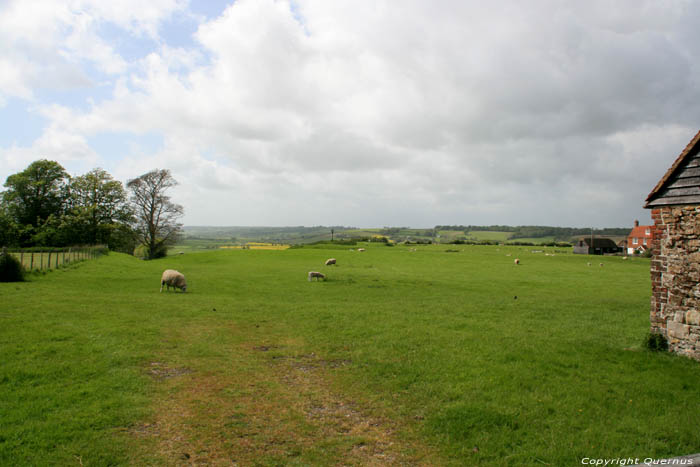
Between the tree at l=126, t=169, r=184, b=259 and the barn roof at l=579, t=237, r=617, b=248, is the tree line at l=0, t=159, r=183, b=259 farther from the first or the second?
the barn roof at l=579, t=237, r=617, b=248

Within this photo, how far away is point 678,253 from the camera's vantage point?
10.2 meters

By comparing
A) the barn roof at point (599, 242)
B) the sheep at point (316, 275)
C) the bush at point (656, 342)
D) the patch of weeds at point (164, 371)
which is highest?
the barn roof at point (599, 242)

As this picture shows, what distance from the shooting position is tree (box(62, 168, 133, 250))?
5809 centimetres

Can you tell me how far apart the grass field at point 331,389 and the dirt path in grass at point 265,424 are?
0.03m

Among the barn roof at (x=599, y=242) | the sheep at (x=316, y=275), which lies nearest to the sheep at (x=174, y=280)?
the sheep at (x=316, y=275)

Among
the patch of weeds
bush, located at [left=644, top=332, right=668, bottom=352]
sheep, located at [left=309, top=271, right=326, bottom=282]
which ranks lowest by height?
sheep, located at [left=309, top=271, right=326, bottom=282]

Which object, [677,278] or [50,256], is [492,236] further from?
[677,278]

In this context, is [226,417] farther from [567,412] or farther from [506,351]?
[506,351]

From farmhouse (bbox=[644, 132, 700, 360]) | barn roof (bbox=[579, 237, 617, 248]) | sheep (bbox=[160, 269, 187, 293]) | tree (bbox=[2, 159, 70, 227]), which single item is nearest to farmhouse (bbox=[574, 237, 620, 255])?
barn roof (bbox=[579, 237, 617, 248])

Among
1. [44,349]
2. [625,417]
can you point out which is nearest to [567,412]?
[625,417]

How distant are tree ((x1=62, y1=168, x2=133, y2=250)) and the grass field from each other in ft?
168

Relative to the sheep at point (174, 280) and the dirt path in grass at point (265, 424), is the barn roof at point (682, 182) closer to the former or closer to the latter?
the dirt path in grass at point (265, 424)

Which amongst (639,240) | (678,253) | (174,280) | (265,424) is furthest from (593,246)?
(265,424)

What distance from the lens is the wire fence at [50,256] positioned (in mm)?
28302
